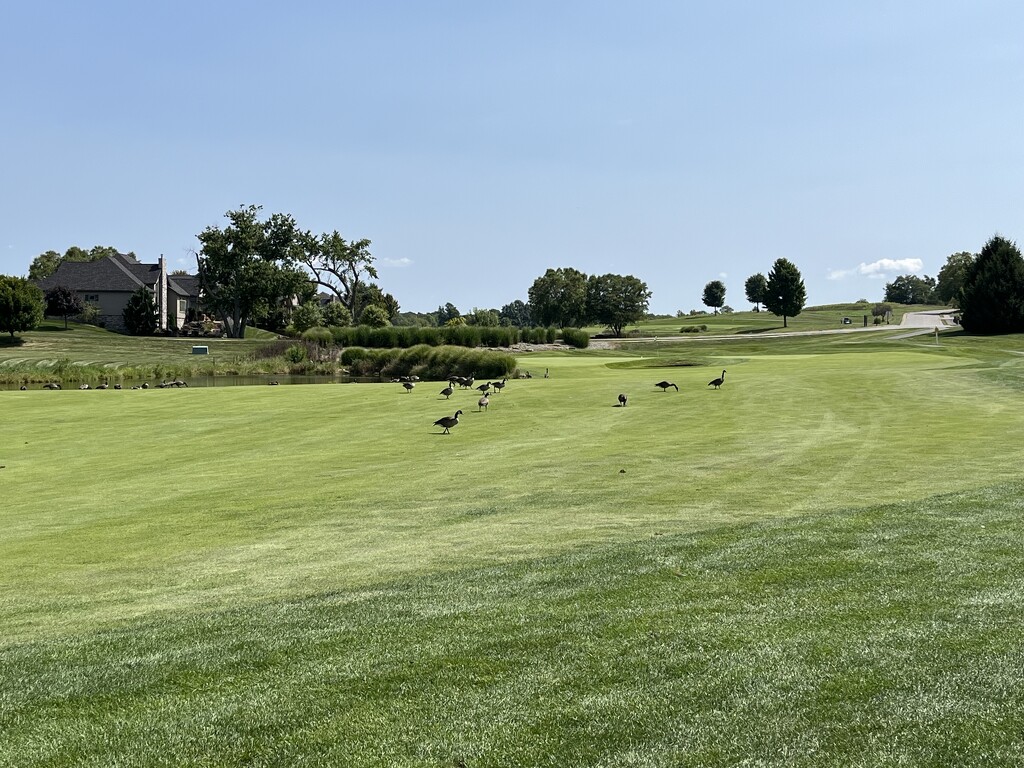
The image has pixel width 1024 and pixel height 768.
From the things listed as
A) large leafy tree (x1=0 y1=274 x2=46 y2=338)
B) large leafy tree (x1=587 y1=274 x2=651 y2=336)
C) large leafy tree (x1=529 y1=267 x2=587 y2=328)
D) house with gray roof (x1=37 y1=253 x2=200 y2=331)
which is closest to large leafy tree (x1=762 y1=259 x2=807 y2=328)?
large leafy tree (x1=587 y1=274 x2=651 y2=336)

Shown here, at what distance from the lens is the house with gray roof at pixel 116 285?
372 feet

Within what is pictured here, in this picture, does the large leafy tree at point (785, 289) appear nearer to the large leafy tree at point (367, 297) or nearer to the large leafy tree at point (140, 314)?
the large leafy tree at point (367, 297)

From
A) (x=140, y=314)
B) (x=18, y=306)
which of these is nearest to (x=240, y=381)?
(x=18, y=306)

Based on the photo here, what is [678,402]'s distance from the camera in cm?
3020

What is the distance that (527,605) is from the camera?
321 inches

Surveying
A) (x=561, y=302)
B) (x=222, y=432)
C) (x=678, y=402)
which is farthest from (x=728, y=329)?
(x=222, y=432)

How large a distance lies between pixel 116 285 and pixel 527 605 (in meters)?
118

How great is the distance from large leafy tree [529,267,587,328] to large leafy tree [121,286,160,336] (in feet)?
196

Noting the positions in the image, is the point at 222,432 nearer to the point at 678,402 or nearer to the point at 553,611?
the point at 678,402

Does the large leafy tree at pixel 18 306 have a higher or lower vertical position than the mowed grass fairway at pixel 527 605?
higher

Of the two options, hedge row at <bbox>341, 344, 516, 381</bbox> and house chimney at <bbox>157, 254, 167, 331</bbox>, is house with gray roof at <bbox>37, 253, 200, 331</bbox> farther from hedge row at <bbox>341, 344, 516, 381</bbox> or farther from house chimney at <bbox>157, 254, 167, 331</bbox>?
hedge row at <bbox>341, 344, 516, 381</bbox>

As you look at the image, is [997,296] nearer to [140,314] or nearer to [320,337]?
[320,337]

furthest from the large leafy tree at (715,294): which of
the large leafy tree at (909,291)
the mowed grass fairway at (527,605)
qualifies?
the mowed grass fairway at (527,605)

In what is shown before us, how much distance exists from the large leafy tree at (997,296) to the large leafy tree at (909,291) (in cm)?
11959
